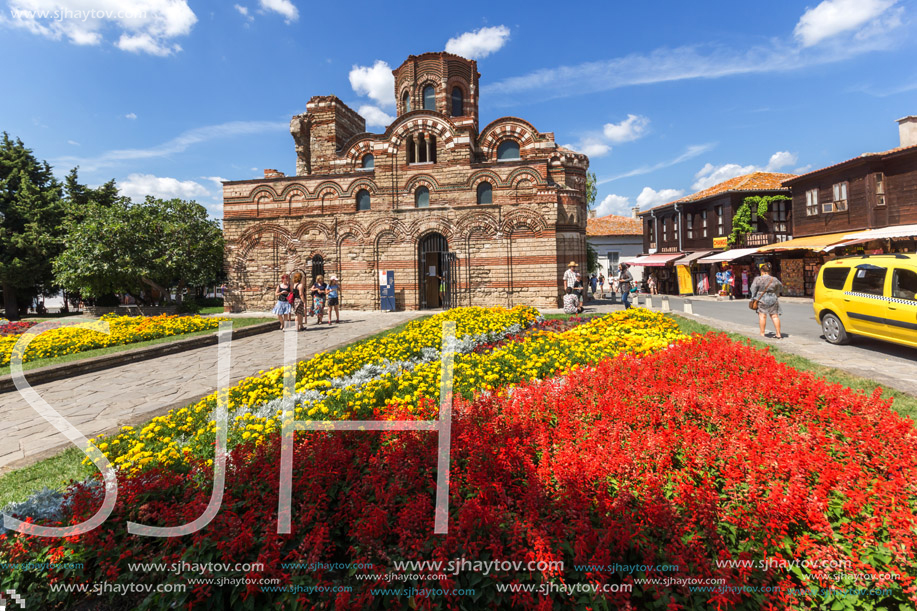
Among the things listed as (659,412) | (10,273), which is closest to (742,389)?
(659,412)

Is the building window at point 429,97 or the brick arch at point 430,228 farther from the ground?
the building window at point 429,97

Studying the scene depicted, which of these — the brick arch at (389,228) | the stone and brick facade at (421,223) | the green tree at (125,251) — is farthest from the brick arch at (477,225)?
the green tree at (125,251)

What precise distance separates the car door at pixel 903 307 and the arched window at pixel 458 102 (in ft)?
78.4

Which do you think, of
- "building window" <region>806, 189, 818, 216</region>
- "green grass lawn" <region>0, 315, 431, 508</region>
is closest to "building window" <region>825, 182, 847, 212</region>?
"building window" <region>806, 189, 818, 216</region>

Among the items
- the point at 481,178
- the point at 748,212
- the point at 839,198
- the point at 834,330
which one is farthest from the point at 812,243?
the point at 481,178

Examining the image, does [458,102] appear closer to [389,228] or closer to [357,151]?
[357,151]

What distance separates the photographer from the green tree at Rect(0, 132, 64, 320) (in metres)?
23.9

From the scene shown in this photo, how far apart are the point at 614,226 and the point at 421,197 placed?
2993cm

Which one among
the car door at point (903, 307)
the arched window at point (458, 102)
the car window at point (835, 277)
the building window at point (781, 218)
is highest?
the arched window at point (458, 102)

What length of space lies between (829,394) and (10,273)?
34.7 m

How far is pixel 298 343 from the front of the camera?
10.7 metres

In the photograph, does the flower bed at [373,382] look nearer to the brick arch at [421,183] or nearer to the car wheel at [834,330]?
the car wheel at [834,330]

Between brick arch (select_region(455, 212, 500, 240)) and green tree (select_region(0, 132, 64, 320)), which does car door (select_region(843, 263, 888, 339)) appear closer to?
brick arch (select_region(455, 212, 500, 240))

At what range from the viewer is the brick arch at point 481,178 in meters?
20.3
